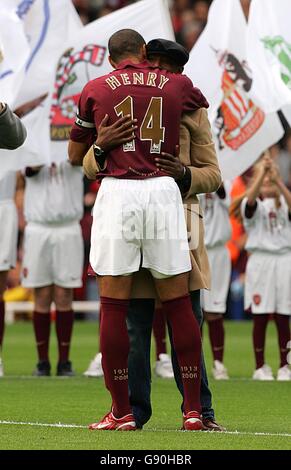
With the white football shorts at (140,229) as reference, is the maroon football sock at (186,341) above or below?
below

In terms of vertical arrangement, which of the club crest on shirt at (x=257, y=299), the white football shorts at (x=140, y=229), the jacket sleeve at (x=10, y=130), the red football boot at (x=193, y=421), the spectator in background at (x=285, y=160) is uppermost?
the jacket sleeve at (x=10, y=130)

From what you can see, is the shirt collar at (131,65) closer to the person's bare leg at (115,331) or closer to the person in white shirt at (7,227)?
the person's bare leg at (115,331)

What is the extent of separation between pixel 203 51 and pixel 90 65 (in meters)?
1.13

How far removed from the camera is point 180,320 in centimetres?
755

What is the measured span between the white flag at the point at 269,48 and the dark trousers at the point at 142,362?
474 cm

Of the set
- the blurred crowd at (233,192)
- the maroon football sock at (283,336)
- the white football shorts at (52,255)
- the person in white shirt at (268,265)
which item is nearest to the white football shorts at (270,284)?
the person in white shirt at (268,265)

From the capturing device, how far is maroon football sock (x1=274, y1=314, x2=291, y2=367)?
42.0ft

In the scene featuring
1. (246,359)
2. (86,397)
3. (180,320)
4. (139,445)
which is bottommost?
(246,359)

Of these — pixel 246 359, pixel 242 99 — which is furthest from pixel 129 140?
pixel 246 359

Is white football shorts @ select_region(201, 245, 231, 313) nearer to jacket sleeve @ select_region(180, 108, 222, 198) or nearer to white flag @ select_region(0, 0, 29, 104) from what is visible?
white flag @ select_region(0, 0, 29, 104)

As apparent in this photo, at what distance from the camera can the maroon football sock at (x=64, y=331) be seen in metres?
13.0

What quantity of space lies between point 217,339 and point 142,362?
206 inches
